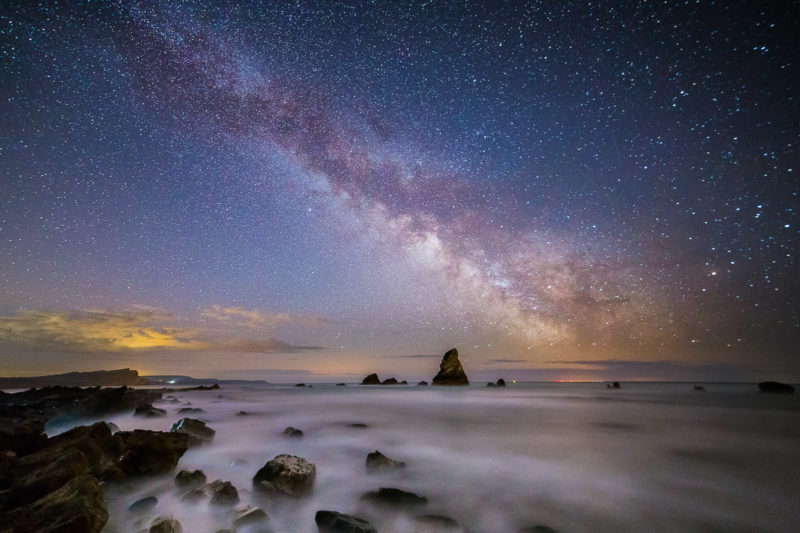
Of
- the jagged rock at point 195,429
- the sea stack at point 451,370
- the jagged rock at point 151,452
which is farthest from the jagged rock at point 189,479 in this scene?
the sea stack at point 451,370

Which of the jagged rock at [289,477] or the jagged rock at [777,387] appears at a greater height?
the jagged rock at [289,477]

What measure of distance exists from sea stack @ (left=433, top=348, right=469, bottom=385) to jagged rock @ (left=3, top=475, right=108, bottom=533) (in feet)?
198

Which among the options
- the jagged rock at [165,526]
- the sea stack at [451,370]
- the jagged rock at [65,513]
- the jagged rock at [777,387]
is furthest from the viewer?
the sea stack at [451,370]

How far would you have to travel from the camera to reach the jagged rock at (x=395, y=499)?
211 inches

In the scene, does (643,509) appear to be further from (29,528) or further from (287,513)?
(29,528)

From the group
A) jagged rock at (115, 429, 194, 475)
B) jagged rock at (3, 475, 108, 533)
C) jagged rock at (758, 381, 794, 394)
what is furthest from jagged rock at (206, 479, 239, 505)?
jagged rock at (758, 381, 794, 394)

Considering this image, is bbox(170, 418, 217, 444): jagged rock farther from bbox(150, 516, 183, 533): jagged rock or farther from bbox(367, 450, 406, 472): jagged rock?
bbox(150, 516, 183, 533): jagged rock

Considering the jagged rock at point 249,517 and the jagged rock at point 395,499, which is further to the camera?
the jagged rock at point 395,499

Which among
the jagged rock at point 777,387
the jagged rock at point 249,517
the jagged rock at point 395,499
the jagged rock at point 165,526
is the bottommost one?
the jagged rock at point 777,387

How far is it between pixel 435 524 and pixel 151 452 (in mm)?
5733

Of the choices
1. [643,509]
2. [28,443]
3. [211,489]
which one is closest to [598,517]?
[643,509]

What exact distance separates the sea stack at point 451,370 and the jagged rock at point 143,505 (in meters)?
59.2

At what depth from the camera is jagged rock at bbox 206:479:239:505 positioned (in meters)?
5.17

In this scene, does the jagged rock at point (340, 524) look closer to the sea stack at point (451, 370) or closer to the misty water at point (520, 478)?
the misty water at point (520, 478)
